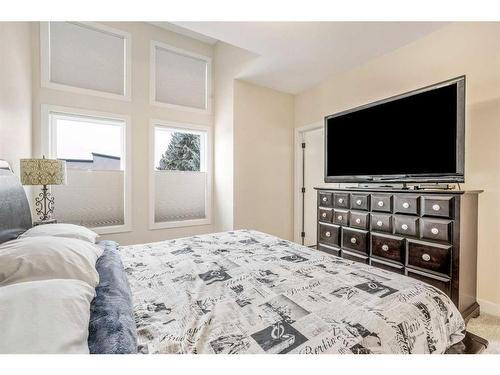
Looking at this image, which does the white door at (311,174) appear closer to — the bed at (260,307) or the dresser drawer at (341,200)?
the dresser drawer at (341,200)

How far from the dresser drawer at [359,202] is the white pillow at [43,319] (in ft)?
7.71

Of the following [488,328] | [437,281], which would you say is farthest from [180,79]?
[488,328]

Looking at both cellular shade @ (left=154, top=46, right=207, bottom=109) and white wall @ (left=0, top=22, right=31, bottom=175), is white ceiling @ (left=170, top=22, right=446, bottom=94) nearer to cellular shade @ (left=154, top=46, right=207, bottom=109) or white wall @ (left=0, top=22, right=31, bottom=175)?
cellular shade @ (left=154, top=46, right=207, bottom=109)

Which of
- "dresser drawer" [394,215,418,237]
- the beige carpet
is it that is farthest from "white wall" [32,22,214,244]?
the beige carpet

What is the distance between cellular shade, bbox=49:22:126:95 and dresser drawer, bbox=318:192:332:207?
9.67 feet

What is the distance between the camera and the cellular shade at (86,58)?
295 centimetres

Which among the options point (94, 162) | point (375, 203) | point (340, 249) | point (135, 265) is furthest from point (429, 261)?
point (94, 162)

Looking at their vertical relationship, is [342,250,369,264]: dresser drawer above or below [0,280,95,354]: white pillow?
below

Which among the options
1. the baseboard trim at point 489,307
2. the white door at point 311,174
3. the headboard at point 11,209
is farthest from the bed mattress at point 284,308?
the white door at point 311,174

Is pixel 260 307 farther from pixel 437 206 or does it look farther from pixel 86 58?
pixel 86 58

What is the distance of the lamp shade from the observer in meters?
2.07

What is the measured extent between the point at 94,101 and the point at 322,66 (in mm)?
2970

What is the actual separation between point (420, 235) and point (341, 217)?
2.51 ft

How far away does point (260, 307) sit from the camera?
958mm
